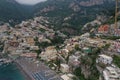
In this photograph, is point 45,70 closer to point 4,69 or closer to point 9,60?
point 4,69

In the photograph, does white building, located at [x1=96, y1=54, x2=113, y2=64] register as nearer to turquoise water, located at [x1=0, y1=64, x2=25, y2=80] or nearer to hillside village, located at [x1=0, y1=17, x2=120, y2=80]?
hillside village, located at [x1=0, y1=17, x2=120, y2=80]

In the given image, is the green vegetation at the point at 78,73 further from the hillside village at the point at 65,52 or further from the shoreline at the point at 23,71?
the shoreline at the point at 23,71

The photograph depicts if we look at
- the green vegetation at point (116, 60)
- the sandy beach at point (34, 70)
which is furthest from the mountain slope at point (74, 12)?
the green vegetation at point (116, 60)

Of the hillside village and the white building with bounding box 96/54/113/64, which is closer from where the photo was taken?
the white building with bounding box 96/54/113/64

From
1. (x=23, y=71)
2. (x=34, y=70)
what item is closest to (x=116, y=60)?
(x=34, y=70)

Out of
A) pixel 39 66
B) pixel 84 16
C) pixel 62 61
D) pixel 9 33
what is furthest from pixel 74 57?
pixel 84 16

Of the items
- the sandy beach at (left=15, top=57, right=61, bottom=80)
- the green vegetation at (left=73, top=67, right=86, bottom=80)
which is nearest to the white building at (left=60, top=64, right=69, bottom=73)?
the sandy beach at (left=15, top=57, right=61, bottom=80)
